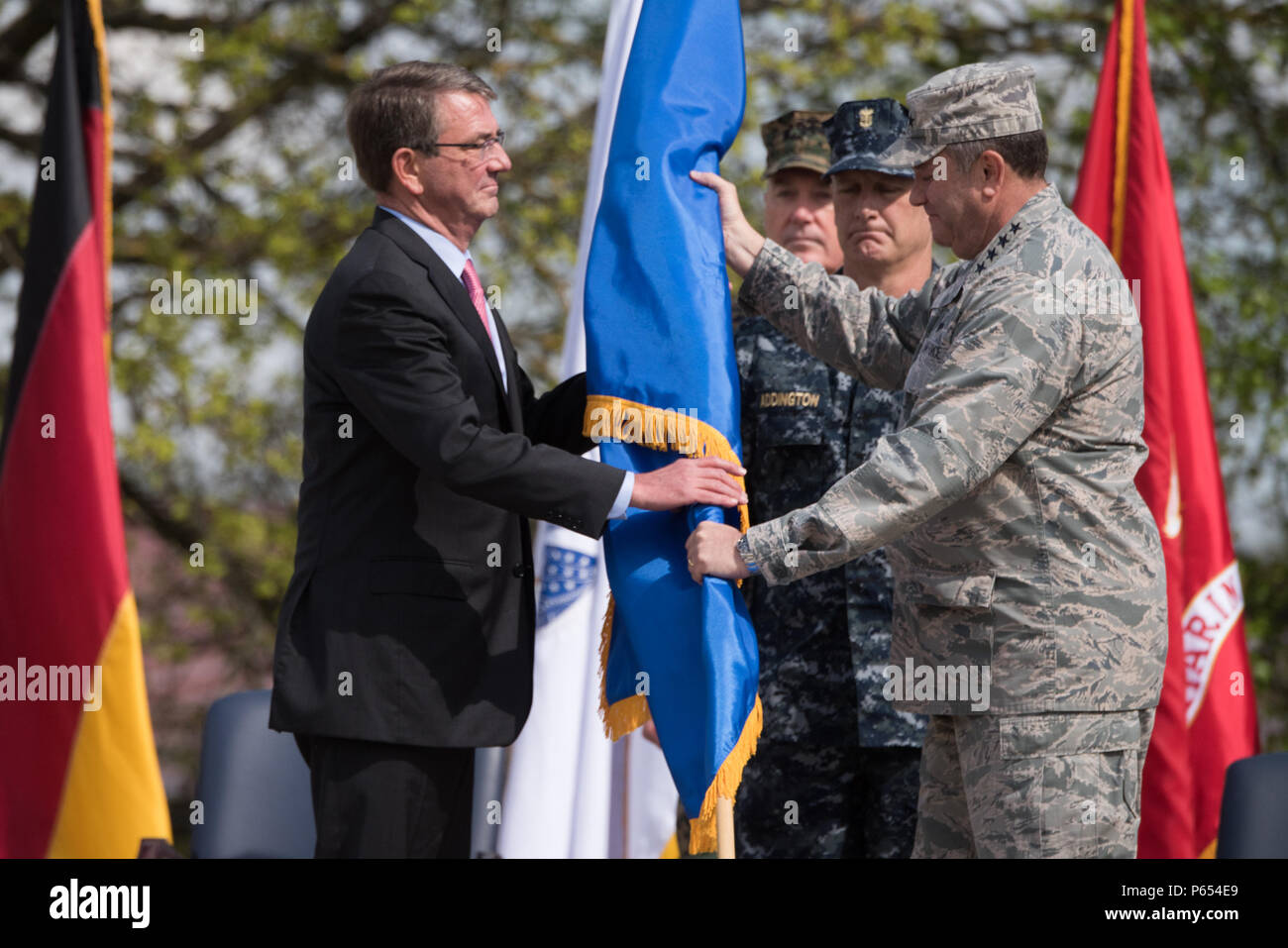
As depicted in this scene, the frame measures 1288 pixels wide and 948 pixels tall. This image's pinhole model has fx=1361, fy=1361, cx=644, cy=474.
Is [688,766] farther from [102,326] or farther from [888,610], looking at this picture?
[102,326]

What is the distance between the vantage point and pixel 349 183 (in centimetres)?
661

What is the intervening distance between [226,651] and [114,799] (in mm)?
3031

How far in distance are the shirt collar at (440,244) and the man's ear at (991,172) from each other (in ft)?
3.24

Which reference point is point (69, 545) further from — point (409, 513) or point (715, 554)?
point (715, 554)

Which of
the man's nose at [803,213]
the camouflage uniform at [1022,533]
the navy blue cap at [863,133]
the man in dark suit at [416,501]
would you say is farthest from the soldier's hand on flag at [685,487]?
the man's nose at [803,213]

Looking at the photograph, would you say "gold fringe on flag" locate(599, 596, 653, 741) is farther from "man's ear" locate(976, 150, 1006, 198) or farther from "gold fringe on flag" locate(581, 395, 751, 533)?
"man's ear" locate(976, 150, 1006, 198)

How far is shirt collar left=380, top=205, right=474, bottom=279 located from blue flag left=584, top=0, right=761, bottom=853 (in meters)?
0.28

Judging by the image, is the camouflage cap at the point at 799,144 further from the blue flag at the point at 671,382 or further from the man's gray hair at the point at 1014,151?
the man's gray hair at the point at 1014,151

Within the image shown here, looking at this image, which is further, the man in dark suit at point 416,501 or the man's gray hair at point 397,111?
the man's gray hair at point 397,111

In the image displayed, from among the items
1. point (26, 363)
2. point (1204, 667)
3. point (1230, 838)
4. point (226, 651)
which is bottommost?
point (1230, 838)

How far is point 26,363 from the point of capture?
387 centimetres

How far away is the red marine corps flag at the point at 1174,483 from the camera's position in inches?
163

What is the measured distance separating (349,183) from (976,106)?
4.70 meters

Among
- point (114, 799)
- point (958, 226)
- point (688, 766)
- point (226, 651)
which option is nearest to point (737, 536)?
point (688, 766)
